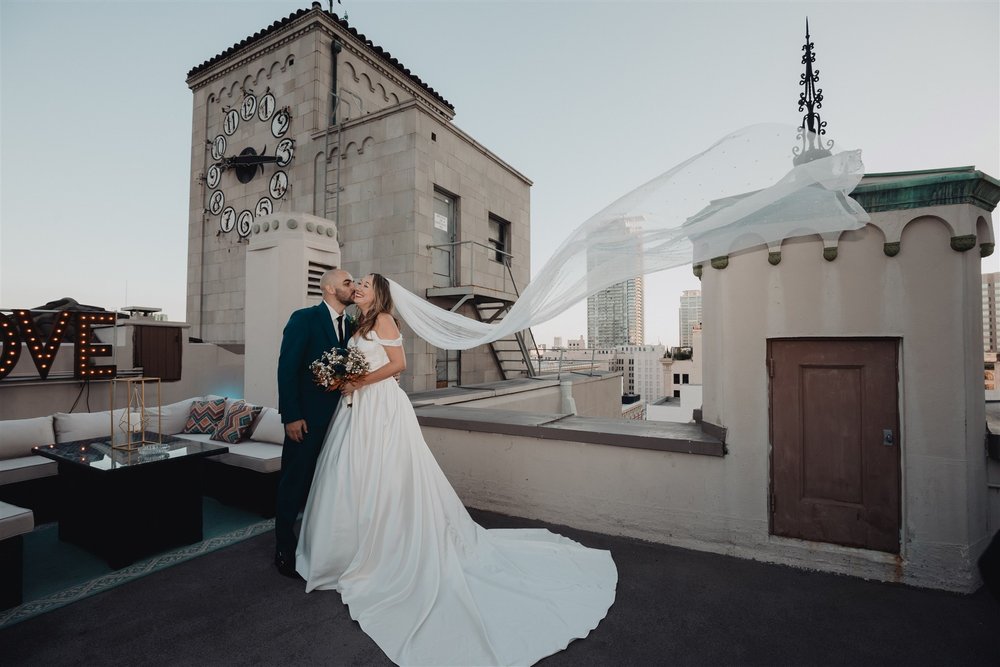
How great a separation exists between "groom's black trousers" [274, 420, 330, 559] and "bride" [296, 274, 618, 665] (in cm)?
9

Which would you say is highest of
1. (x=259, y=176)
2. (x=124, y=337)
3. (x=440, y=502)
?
(x=259, y=176)

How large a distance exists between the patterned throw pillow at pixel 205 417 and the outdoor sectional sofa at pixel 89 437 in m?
0.25

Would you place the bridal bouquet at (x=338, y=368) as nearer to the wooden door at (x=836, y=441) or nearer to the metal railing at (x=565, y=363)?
the wooden door at (x=836, y=441)

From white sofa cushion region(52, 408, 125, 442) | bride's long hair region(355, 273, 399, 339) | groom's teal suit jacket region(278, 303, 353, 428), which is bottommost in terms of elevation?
white sofa cushion region(52, 408, 125, 442)

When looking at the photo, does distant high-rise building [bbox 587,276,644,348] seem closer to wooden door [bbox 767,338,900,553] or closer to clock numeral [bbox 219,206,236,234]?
wooden door [bbox 767,338,900,553]

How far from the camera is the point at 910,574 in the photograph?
338cm

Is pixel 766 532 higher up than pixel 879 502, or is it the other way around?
pixel 879 502

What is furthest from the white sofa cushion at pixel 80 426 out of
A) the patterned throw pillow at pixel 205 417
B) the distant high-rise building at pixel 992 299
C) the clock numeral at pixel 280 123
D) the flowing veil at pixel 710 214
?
the distant high-rise building at pixel 992 299

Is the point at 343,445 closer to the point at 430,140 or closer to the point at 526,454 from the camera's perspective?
the point at 526,454

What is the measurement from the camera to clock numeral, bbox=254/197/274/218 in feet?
39.6

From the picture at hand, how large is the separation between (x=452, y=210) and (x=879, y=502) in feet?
32.1

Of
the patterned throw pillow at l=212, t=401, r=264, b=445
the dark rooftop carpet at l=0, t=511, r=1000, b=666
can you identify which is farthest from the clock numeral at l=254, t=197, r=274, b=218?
the dark rooftop carpet at l=0, t=511, r=1000, b=666

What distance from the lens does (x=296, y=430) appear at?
3.69 metres

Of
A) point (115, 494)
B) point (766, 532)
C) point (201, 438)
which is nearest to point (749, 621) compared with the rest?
point (766, 532)
